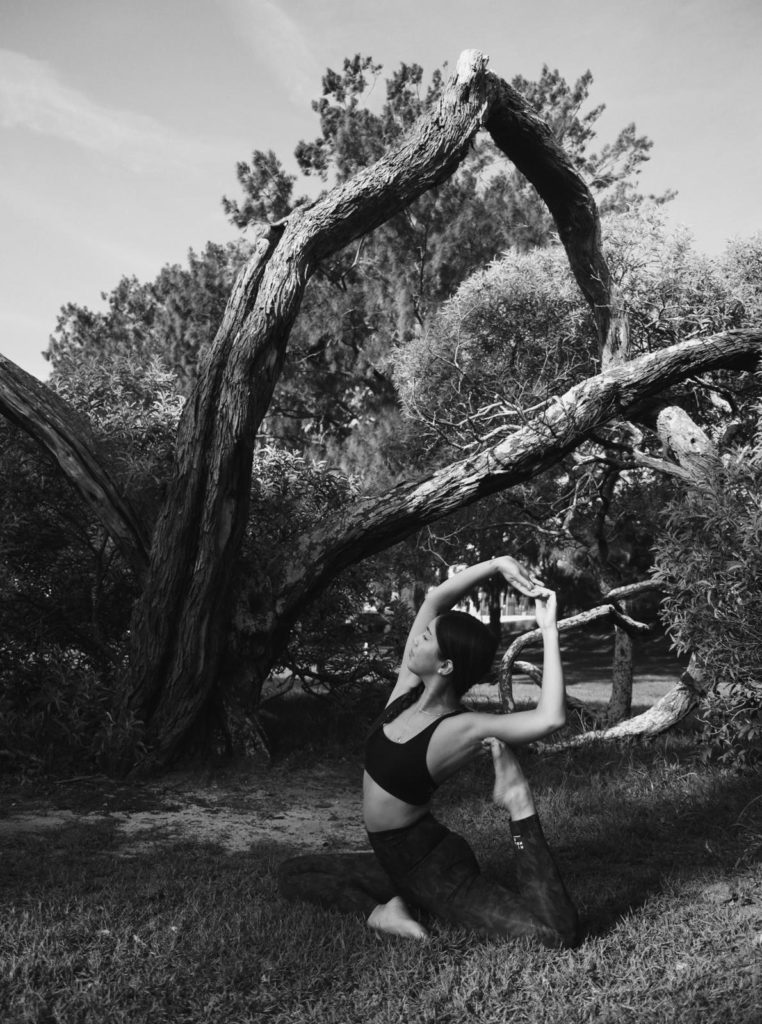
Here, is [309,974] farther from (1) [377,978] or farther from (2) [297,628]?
(2) [297,628]

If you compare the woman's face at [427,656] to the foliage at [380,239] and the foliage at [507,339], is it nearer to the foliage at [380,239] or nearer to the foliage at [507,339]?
the foliage at [507,339]

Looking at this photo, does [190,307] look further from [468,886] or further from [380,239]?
[468,886]

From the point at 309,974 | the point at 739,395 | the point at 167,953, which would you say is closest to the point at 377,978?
the point at 309,974

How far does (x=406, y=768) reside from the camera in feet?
12.5

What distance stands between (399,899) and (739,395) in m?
7.60

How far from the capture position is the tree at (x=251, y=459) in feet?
24.7

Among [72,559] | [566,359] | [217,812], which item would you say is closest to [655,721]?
[217,812]

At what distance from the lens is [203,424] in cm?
748

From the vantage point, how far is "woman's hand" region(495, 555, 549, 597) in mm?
3864

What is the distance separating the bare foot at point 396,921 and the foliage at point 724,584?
101 inches

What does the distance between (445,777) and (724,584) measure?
95.7 inches

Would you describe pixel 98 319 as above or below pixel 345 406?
above

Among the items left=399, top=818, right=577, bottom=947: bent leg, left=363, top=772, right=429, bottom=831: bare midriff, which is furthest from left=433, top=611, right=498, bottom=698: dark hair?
left=399, top=818, right=577, bottom=947: bent leg

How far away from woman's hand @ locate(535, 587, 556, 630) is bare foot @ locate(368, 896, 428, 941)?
1281mm
